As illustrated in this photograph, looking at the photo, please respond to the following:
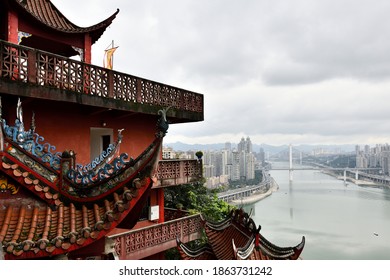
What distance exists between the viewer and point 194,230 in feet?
37.4

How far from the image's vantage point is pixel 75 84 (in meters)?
7.59

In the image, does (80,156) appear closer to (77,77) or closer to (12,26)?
(77,77)

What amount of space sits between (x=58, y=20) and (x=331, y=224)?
61637mm

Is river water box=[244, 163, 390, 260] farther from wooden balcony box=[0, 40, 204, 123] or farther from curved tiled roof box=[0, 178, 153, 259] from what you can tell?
curved tiled roof box=[0, 178, 153, 259]

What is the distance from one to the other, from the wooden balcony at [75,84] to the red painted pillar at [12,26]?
58.3 inches

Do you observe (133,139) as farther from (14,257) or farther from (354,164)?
(354,164)

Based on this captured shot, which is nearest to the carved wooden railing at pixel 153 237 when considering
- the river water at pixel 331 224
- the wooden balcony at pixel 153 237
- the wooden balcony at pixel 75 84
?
the wooden balcony at pixel 153 237

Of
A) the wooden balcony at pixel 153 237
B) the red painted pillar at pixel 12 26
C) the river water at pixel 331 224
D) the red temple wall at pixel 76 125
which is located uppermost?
the red painted pillar at pixel 12 26

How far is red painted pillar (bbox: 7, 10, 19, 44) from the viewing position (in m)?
8.12

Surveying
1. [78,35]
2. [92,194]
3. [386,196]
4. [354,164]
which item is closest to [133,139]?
[78,35]

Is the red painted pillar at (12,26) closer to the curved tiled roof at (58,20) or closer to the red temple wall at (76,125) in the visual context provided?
the curved tiled roof at (58,20)

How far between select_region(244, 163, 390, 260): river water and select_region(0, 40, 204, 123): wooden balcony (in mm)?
36767

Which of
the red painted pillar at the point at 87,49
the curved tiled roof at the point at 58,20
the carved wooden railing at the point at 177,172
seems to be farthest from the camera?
the red painted pillar at the point at 87,49

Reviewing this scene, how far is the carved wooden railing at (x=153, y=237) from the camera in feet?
28.5
